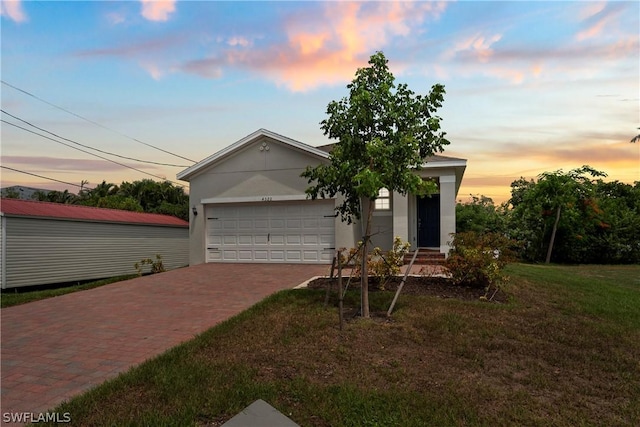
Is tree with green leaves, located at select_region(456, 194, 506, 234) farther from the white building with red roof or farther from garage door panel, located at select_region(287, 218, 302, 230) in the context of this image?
the white building with red roof

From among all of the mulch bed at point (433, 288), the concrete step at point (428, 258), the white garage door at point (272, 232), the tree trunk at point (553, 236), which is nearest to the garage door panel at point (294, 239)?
the white garage door at point (272, 232)

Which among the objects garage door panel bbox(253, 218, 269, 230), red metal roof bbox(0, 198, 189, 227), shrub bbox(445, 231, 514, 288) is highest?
red metal roof bbox(0, 198, 189, 227)

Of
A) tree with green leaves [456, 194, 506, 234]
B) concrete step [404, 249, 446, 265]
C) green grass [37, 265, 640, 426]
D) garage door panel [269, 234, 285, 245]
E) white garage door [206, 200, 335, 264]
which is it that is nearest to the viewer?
green grass [37, 265, 640, 426]

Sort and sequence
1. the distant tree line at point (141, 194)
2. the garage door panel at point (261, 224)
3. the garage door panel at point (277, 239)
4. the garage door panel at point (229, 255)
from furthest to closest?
the distant tree line at point (141, 194) < the garage door panel at point (229, 255) < the garage door panel at point (261, 224) < the garage door panel at point (277, 239)

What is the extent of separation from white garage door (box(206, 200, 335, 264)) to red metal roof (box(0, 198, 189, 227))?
6.75 m

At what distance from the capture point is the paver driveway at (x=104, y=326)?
3937mm

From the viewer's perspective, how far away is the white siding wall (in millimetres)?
13648

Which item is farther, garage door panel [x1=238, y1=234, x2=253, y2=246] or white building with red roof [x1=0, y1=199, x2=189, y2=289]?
white building with red roof [x1=0, y1=199, x2=189, y2=289]

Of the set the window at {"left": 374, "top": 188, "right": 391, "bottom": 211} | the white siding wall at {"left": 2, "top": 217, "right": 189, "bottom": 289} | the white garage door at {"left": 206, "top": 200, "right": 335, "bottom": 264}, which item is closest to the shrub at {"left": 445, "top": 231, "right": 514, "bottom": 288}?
the window at {"left": 374, "top": 188, "right": 391, "bottom": 211}

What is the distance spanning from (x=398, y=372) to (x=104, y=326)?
4.70 m

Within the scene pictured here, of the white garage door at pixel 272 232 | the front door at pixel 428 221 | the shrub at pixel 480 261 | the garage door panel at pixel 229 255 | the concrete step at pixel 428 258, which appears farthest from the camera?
the garage door panel at pixel 229 255

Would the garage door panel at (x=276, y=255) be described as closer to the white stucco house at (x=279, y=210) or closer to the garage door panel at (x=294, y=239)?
the white stucco house at (x=279, y=210)

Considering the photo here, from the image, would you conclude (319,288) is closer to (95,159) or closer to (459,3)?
(459,3)

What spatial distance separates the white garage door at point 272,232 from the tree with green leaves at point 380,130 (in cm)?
691
